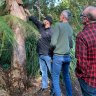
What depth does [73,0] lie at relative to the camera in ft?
28.8

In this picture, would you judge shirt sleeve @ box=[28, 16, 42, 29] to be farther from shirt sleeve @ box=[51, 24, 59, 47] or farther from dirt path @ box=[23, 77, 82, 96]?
dirt path @ box=[23, 77, 82, 96]

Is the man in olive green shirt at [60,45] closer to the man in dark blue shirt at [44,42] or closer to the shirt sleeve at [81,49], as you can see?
the man in dark blue shirt at [44,42]

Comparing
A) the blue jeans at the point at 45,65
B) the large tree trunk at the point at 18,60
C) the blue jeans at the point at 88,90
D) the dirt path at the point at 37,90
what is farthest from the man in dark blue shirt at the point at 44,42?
the blue jeans at the point at 88,90

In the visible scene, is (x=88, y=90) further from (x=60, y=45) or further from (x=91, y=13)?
(x=60, y=45)

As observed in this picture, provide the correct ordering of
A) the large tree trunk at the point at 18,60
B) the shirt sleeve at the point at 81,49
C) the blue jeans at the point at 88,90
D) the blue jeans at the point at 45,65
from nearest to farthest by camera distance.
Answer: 1. the shirt sleeve at the point at 81,49
2. the blue jeans at the point at 88,90
3. the large tree trunk at the point at 18,60
4. the blue jeans at the point at 45,65

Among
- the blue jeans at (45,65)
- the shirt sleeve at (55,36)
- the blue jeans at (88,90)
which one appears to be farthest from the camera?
the blue jeans at (45,65)

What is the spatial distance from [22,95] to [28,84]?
40cm

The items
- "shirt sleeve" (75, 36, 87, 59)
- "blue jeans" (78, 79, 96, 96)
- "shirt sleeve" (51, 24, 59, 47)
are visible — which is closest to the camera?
→ "shirt sleeve" (75, 36, 87, 59)

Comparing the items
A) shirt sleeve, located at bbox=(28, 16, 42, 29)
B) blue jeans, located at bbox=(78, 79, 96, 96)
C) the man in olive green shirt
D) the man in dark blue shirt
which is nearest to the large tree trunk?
shirt sleeve, located at bbox=(28, 16, 42, 29)

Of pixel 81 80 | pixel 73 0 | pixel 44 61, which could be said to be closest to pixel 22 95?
pixel 44 61

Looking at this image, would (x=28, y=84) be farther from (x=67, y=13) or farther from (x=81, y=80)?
(x=81, y=80)

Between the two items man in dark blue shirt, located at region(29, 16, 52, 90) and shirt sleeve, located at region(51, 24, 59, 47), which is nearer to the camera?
shirt sleeve, located at region(51, 24, 59, 47)

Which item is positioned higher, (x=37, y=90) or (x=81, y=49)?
(x=81, y=49)

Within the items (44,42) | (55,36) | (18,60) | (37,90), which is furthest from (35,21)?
(37,90)
